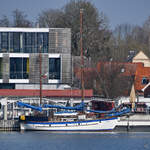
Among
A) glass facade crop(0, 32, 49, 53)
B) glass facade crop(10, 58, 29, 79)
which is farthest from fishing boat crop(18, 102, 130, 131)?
glass facade crop(0, 32, 49, 53)

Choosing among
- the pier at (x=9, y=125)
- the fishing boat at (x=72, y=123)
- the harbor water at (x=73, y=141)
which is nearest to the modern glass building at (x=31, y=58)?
the pier at (x=9, y=125)

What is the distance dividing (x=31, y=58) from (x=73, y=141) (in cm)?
2335

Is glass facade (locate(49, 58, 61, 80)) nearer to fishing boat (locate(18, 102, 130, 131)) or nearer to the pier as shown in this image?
fishing boat (locate(18, 102, 130, 131))

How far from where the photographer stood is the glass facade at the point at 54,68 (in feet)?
260

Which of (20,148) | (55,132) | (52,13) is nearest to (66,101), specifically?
(55,132)

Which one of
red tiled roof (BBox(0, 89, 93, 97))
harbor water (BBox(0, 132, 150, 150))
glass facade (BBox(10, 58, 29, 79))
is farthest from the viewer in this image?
glass facade (BBox(10, 58, 29, 79))

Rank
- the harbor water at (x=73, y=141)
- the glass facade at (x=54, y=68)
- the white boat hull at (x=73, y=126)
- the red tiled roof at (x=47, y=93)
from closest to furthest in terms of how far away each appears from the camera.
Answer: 1. the harbor water at (x=73, y=141)
2. the white boat hull at (x=73, y=126)
3. the red tiled roof at (x=47, y=93)
4. the glass facade at (x=54, y=68)

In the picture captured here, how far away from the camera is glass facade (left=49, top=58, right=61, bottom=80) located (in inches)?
3123

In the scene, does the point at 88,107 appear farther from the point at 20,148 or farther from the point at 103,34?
the point at 103,34

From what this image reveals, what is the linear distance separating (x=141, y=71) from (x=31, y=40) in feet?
72.2

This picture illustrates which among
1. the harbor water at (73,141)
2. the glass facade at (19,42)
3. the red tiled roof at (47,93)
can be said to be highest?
the glass facade at (19,42)

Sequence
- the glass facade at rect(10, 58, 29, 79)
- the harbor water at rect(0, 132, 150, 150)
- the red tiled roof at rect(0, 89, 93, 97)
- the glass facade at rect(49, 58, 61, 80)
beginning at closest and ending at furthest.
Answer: the harbor water at rect(0, 132, 150, 150) < the red tiled roof at rect(0, 89, 93, 97) < the glass facade at rect(10, 58, 29, 79) < the glass facade at rect(49, 58, 61, 80)

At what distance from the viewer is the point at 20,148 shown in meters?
53.1

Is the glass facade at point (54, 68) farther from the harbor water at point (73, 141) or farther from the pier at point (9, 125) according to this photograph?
the harbor water at point (73, 141)
